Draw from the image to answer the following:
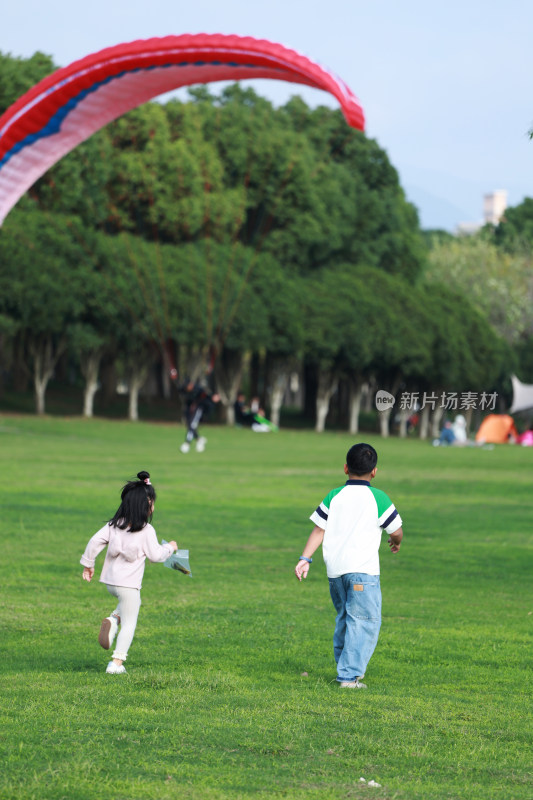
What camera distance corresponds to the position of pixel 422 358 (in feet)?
194

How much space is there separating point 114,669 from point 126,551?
0.84m

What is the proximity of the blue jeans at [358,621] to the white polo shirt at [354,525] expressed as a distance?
7cm

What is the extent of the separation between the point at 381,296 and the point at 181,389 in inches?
1124

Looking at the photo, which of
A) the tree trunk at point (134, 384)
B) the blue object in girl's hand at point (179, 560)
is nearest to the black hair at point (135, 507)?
the blue object in girl's hand at point (179, 560)

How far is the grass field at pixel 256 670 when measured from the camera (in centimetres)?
612

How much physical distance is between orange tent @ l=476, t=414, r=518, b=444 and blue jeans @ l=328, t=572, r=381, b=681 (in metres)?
55.1

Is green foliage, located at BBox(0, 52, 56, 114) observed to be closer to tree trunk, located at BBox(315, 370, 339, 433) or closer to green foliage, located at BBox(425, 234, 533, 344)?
tree trunk, located at BBox(315, 370, 339, 433)

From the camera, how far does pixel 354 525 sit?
836cm

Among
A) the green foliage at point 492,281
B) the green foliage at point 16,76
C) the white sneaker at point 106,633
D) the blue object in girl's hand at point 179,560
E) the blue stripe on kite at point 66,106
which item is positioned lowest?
the white sneaker at point 106,633

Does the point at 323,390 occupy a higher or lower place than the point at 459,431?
higher

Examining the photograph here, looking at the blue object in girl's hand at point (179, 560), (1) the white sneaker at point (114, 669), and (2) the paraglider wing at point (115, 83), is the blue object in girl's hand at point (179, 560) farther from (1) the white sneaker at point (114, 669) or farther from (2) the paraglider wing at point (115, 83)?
(2) the paraglider wing at point (115, 83)

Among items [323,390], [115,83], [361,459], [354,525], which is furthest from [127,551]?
[323,390]

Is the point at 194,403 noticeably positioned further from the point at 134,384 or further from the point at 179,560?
the point at 179,560

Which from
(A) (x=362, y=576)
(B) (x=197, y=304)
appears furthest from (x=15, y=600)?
(B) (x=197, y=304)
